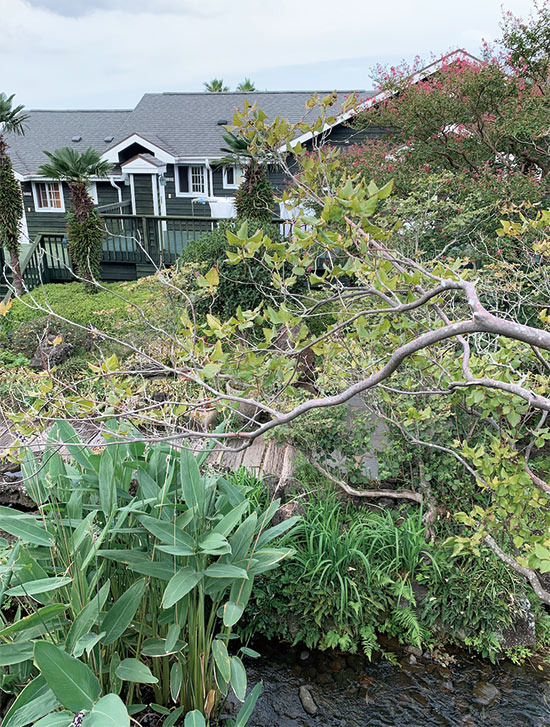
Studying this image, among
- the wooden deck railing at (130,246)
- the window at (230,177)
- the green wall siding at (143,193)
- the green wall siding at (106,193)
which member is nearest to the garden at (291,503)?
the wooden deck railing at (130,246)

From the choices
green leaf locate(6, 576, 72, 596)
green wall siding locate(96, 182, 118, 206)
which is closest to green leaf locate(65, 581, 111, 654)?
green leaf locate(6, 576, 72, 596)

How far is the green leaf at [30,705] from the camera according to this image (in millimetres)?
1845

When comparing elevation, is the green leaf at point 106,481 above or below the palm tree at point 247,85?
below

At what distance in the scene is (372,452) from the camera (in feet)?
12.9

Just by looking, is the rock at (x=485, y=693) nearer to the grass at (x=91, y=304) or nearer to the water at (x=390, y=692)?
the water at (x=390, y=692)

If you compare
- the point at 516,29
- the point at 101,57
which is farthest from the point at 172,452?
the point at 101,57

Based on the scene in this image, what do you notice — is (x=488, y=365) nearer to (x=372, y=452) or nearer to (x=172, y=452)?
(x=172, y=452)

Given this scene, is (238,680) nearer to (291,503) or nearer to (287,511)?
(287,511)

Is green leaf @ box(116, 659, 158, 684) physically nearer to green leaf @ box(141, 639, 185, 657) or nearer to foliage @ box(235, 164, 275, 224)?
green leaf @ box(141, 639, 185, 657)

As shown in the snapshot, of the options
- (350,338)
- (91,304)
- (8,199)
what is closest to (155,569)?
(350,338)

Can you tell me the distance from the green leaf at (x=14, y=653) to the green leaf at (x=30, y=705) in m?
0.15

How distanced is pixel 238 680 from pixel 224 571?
0.46 meters

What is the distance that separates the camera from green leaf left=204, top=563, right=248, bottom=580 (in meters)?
2.18

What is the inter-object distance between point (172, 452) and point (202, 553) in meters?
0.56
